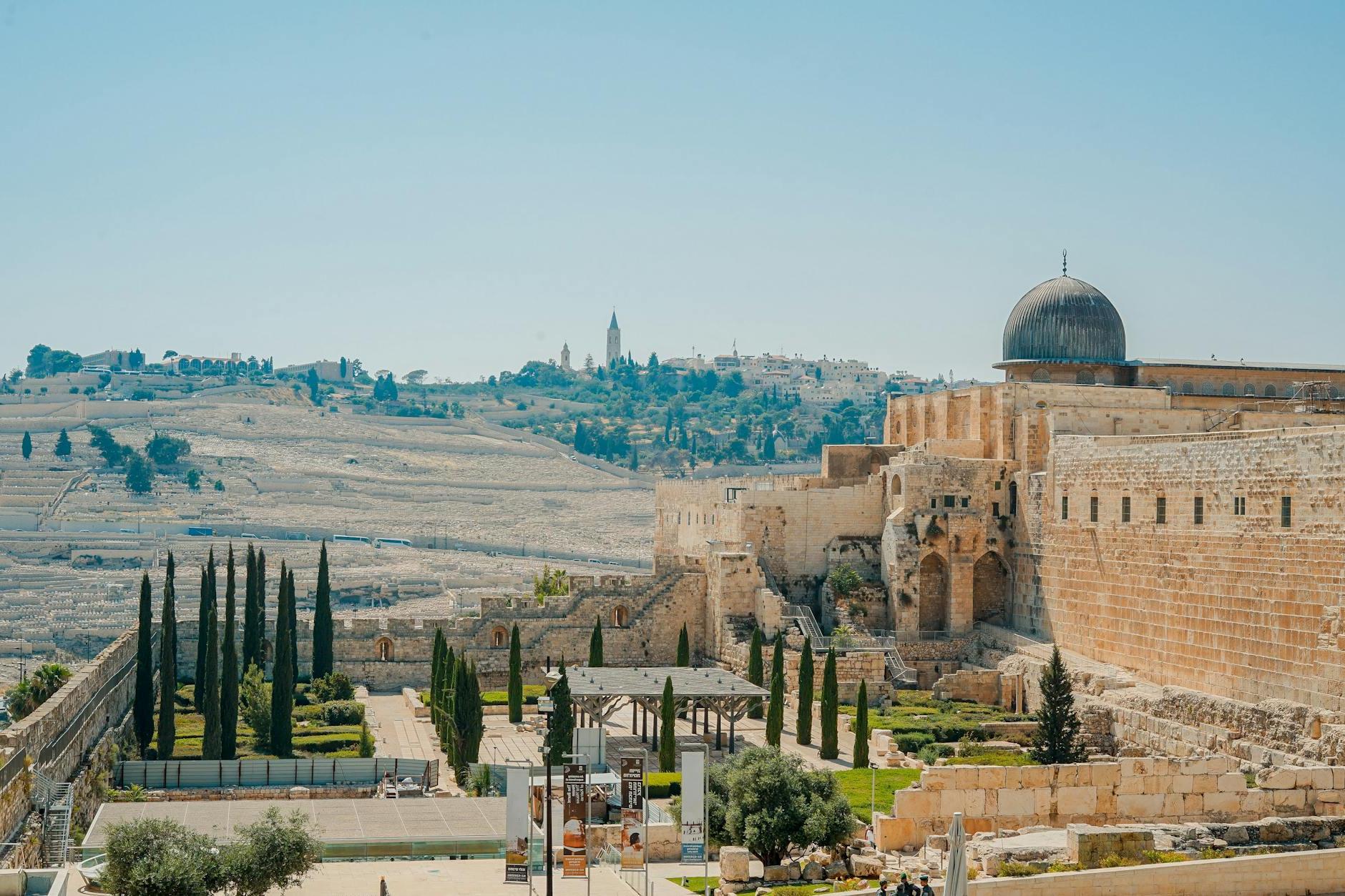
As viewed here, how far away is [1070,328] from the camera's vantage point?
151 ft

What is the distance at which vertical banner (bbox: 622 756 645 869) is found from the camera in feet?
68.4

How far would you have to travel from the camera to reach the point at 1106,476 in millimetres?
36875

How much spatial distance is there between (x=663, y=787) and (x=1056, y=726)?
261 inches

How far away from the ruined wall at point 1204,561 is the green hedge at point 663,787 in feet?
31.3

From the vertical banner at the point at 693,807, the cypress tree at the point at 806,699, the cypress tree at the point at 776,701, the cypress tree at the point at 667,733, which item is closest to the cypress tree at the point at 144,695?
the cypress tree at the point at 667,733

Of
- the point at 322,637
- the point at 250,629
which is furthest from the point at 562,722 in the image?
the point at 322,637

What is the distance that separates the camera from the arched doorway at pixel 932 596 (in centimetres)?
4325

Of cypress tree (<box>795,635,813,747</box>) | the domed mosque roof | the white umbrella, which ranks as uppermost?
the domed mosque roof

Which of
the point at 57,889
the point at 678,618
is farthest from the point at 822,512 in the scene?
the point at 57,889

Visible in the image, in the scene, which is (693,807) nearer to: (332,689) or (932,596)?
(332,689)

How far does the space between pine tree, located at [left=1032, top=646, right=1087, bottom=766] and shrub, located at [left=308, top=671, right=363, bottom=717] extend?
54.1 feet

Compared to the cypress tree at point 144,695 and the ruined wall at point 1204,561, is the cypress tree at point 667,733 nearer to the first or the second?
the ruined wall at point 1204,561

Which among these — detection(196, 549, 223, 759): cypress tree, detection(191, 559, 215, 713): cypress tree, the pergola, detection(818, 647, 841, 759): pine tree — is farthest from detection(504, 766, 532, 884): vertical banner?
detection(191, 559, 215, 713): cypress tree

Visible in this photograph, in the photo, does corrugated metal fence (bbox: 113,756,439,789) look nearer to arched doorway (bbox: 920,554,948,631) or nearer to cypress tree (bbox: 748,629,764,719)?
cypress tree (bbox: 748,629,764,719)
